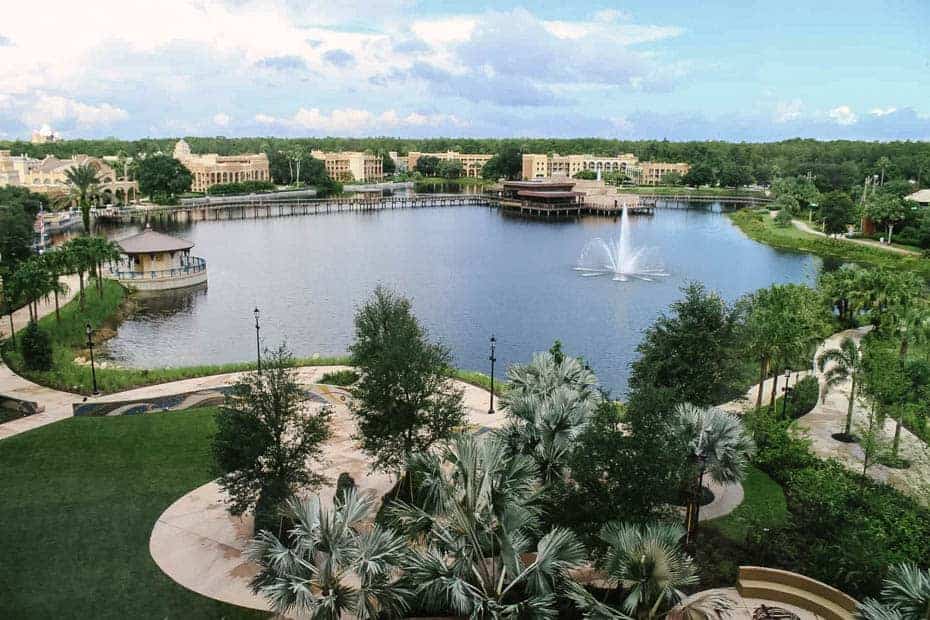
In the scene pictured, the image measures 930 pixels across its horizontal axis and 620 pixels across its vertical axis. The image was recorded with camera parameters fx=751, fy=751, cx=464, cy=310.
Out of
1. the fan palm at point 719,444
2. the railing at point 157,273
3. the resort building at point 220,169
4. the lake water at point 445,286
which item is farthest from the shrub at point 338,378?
the resort building at point 220,169

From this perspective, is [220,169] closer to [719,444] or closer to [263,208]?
[263,208]

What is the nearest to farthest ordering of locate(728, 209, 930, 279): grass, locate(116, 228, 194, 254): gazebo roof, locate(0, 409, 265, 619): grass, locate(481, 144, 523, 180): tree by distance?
locate(0, 409, 265, 619): grass, locate(116, 228, 194, 254): gazebo roof, locate(728, 209, 930, 279): grass, locate(481, 144, 523, 180): tree

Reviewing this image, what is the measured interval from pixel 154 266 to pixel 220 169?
101m

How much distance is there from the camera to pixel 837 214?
289 ft

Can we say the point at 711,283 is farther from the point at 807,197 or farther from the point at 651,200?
the point at 651,200

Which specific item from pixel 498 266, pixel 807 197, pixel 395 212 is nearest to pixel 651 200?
pixel 807 197

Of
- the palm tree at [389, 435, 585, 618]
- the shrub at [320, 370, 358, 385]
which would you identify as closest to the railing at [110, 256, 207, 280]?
the shrub at [320, 370, 358, 385]

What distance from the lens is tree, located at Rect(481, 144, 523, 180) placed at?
188 m

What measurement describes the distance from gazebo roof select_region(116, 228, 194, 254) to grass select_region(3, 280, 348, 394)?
12479mm

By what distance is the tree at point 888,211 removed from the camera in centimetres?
8206

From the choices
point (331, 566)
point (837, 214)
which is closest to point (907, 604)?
point (331, 566)

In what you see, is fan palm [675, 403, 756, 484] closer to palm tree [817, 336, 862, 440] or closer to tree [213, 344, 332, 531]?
palm tree [817, 336, 862, 440]

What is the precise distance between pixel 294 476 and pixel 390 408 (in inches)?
124

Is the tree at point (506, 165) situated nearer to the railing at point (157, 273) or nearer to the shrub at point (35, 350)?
the railing at point (157, 273)
